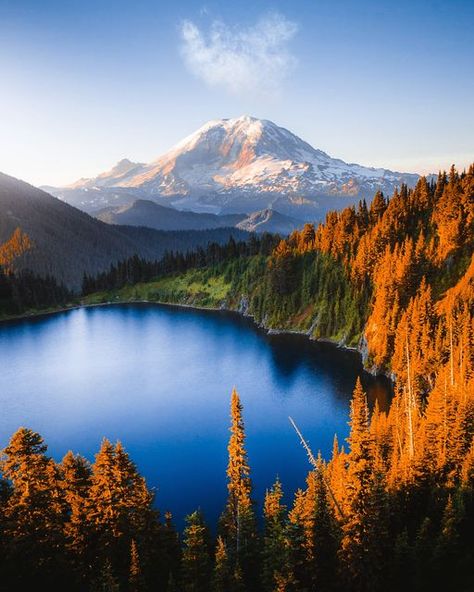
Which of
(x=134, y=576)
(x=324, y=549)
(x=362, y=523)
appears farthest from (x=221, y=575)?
(x=362, y=523)

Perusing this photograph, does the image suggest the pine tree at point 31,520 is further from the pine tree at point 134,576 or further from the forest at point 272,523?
the pine tree at point 134,576

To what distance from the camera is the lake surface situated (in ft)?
228

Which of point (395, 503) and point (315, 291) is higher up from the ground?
point (315, 291)

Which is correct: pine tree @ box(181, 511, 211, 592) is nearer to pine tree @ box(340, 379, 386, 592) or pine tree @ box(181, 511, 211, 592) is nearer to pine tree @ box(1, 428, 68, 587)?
pine tree @ box(1, 428, 68, 587)

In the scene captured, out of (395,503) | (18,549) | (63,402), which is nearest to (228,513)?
(395,503)

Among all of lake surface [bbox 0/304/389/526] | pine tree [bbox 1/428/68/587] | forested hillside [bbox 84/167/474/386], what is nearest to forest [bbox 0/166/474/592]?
pine tree [bbox 1/428/68/587]

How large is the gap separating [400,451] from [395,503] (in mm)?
11392

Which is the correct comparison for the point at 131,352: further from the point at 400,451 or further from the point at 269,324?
the point at 400,451

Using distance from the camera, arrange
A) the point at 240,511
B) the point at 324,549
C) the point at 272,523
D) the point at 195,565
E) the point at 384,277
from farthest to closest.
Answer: the point at 384,277
the point at 272,523
the point at 240,511
the point at 324,549
the point at 195,565

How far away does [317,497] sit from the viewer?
38.2m

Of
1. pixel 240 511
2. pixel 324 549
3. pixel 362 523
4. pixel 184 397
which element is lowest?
pixel 184 397

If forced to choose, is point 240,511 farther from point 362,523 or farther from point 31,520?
point 31,520

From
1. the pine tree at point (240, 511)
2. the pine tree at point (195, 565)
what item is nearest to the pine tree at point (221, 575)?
the pine tree at point (195, 565)

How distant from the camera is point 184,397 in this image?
10169cm
